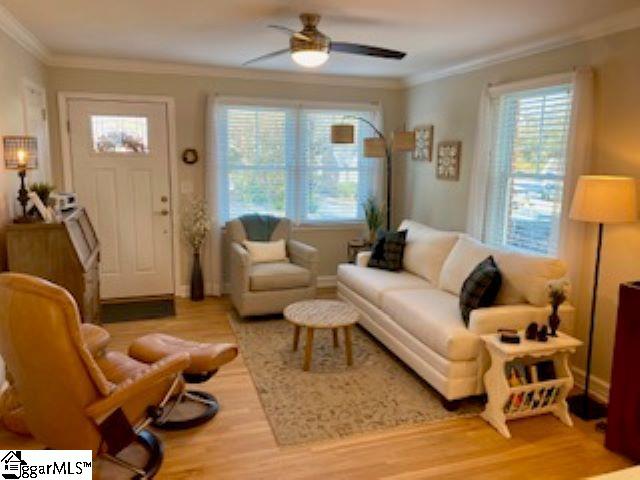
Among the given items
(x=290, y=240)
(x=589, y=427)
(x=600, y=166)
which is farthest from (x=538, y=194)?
(x=290, y=240)

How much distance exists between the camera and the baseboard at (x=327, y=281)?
5.87 m

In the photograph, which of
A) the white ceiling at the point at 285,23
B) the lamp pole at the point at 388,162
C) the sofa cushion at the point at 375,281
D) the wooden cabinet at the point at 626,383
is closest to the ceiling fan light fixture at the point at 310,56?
the white ceiling at the point at 285,23

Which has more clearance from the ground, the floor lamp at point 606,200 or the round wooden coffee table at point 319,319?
the floor lamp at point 606,200

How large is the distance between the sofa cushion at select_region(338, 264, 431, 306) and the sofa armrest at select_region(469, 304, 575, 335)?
956mm

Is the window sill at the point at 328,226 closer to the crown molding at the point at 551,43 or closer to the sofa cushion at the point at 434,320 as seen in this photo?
the crown molding at the point at 551,43

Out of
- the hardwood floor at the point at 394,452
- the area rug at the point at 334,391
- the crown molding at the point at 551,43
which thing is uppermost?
the crown molding at the point at 551,43

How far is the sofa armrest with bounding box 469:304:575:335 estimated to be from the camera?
299 cm

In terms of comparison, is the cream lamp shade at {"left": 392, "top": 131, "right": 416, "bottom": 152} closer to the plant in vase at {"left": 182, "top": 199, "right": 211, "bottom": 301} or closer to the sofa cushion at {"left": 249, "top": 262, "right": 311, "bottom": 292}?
the sofa cushion at {"left": 249, "top": 262, "right": 311, "bottom": 292}

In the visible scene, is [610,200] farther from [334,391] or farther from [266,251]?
[266,251]

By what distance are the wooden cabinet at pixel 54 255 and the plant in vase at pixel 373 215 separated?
3063 mm

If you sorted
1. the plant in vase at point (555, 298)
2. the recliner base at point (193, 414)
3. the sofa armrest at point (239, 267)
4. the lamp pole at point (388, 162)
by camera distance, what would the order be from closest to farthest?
the recliner base at point (193, 414) < the plant in vase at point (555, 298) < the sofa armrest at point (239, 267) < the lamp pole at point (388, 162)

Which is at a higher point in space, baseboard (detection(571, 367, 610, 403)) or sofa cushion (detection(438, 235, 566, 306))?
sofa cushion (detection(438, 235, 566, 306))

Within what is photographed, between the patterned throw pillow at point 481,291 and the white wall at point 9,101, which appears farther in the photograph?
the white wall at point 9,101

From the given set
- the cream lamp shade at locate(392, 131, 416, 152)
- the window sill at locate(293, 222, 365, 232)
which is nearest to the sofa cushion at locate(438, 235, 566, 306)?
the cream lamp shade at locate(392, 131, 416, 152)
